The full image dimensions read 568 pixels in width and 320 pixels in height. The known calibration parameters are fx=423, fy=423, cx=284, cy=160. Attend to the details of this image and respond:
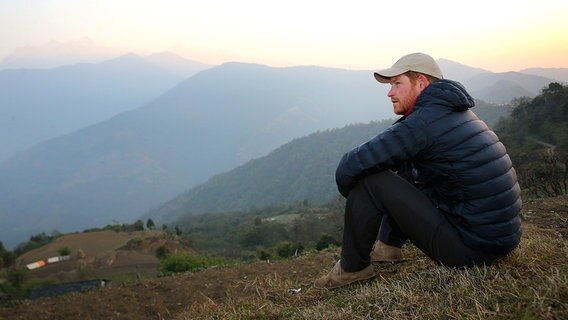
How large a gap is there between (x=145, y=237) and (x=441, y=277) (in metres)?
57.3

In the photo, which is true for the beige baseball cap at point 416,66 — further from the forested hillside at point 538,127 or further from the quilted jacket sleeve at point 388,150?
the forested hillside at point 538,127

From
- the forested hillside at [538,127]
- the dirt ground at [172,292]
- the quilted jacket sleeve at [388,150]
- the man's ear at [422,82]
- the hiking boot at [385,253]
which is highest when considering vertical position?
the man's ear at [422,82]

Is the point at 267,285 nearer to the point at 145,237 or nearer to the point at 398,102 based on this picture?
the point at 398,102

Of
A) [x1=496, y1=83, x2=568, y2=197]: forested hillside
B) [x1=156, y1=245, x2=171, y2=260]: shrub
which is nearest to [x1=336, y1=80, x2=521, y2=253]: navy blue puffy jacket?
[x1=496, y1=83, x2=568, y2=197]: forested hillside

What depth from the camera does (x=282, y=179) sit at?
130 metres

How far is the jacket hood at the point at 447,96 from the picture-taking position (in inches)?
100

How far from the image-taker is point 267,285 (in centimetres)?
376

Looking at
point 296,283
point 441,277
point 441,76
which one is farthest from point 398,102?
point 296,283

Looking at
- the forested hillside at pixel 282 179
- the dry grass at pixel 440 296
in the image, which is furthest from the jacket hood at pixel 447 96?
the forested hillside at pixel 282 179

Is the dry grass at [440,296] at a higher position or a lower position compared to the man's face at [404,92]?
lower

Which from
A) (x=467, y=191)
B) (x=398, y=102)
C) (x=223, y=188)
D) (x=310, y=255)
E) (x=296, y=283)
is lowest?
(x=223, y=188)

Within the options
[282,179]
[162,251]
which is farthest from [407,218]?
[282,179]

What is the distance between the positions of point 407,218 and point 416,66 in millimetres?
989

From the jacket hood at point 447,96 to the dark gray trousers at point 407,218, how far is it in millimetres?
519
